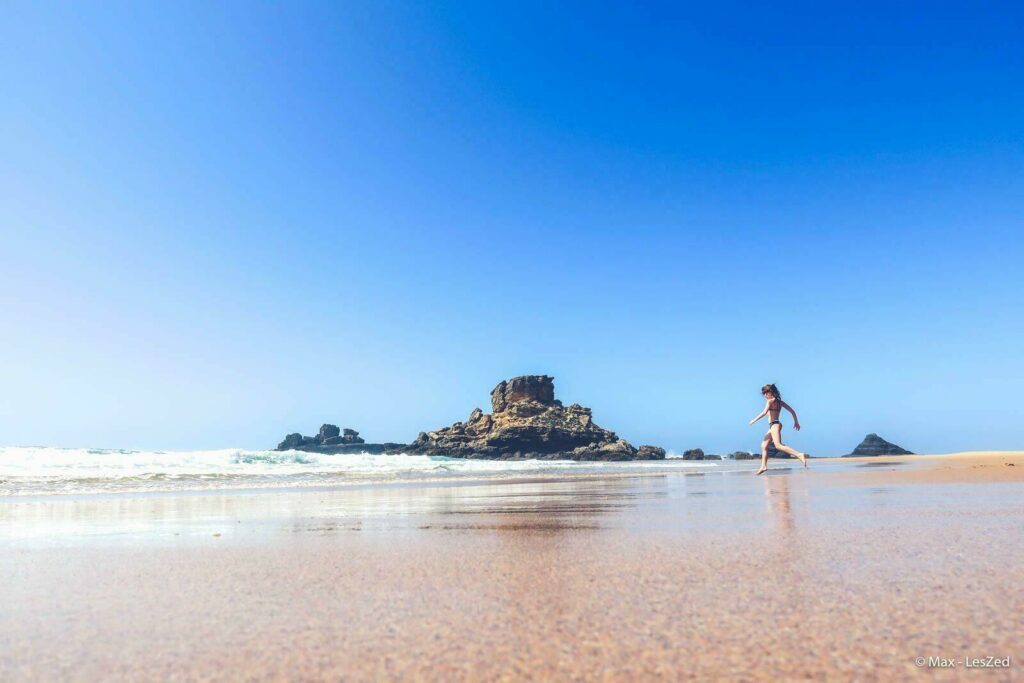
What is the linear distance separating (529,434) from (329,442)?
38.5 m

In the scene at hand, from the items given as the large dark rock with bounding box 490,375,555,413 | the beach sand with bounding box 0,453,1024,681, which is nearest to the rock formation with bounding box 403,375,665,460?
the large dark rock with bounding box 490,375,555,413

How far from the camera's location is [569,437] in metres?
68.3

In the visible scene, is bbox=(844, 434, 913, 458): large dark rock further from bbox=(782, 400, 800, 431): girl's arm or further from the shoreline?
bbox=(782, 400, 800, 431): girl's arm

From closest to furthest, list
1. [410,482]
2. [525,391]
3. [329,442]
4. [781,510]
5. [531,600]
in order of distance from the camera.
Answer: [531,600], [781,510], [410,482], [525,391], [329,442]

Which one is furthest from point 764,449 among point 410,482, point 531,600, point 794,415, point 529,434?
point 529,434

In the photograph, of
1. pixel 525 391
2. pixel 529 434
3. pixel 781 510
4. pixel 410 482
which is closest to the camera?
pixel 781 510

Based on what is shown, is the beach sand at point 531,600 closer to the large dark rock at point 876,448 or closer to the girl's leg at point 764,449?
the girl's leg at point 764,449

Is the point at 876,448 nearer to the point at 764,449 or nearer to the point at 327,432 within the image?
the point at 764,449

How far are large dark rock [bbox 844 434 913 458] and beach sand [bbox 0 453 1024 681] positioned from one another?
36.8m

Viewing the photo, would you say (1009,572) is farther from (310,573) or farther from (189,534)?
(189,534)

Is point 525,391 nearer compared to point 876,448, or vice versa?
point 876,448

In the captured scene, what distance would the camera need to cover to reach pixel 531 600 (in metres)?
1.80

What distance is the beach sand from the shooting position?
1296 millimetres

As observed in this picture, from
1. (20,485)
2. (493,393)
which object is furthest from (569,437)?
(20,485)
